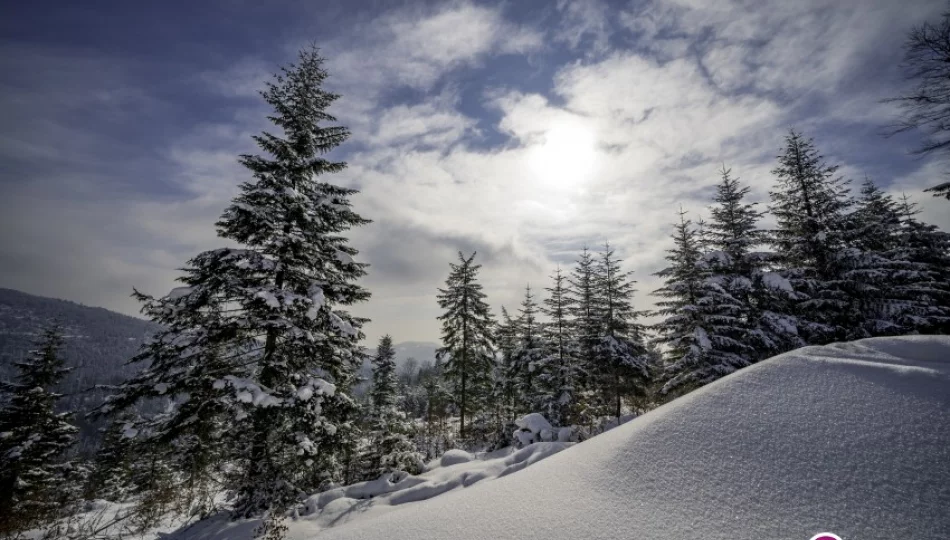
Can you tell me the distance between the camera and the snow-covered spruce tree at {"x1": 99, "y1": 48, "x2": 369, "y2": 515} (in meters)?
8.56

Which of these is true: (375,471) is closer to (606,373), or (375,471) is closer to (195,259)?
(195,259)

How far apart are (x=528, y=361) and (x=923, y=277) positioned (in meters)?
21.4

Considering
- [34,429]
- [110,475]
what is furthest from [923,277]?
[110,475]

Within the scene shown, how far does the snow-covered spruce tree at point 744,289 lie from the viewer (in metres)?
15.2

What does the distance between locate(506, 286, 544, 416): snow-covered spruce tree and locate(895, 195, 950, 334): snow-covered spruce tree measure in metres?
17.6

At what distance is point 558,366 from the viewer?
22.5 meters

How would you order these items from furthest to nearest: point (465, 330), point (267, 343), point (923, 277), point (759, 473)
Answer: point (465, 330)
point (923, 277)
point (267, 343)
point (759, 473)

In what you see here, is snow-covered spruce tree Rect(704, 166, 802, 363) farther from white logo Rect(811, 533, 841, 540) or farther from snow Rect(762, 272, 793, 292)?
white logo Rect(811, 533, 841, 540)

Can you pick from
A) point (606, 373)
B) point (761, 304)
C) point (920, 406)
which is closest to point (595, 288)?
point (606, 373)

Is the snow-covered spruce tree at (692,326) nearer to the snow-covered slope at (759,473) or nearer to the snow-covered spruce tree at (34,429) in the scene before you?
the snow-covered slope at (759,473)

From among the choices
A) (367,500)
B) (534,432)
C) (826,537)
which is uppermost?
(826,537)

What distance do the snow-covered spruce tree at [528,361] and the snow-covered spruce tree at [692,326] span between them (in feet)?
27.7

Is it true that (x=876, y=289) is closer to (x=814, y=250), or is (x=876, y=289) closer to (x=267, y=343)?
(x=814, y=250)

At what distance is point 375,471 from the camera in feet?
34.0
